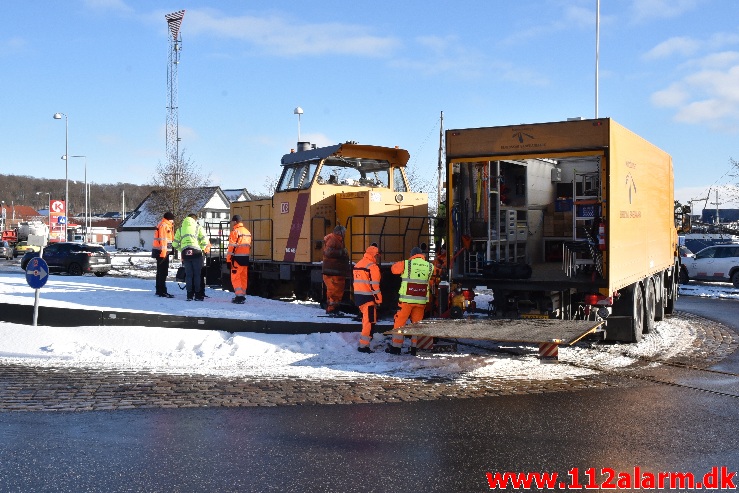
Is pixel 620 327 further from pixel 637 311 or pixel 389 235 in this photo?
pixel 389 235

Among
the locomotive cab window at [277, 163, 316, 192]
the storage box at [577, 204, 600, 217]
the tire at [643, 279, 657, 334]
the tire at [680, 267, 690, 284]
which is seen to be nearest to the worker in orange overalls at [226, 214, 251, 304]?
the locomotive cab window at [277, 163, 316, 192]

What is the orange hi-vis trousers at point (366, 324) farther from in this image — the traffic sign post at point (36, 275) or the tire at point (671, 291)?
the tire at point (671, 291)

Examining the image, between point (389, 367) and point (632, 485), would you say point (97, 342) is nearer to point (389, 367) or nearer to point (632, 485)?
point (389, 367)

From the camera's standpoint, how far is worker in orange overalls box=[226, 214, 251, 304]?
14.4 m

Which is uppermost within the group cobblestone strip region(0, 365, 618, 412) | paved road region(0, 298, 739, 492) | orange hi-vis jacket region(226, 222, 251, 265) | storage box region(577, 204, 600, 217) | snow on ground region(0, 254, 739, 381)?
storage box region(577, 204, 600, 217)

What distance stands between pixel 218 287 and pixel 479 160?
31.5ft

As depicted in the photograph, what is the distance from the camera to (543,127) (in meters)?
10.9

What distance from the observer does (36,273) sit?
1197cm

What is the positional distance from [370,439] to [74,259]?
2264cm

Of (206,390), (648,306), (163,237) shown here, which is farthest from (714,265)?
(206,390)

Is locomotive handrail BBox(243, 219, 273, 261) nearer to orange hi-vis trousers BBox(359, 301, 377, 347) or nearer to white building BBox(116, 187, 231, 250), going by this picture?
orange hi-vis trousers BBox(359, 301, 377, 347)

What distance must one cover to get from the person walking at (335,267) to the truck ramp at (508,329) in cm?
286

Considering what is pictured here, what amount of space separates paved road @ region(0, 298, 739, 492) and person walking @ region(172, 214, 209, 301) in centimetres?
546

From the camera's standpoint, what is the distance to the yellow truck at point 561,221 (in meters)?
10.8
